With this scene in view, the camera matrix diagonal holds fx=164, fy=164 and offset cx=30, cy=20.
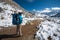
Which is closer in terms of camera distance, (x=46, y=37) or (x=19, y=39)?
(x=46, y=37)

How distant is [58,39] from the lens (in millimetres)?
5074

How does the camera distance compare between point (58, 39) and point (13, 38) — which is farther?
point (13, 38)

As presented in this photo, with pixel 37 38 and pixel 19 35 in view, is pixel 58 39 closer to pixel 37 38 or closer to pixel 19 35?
pixel 37 38

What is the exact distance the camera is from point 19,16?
602 cm

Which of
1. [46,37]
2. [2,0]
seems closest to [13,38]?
[46,37]

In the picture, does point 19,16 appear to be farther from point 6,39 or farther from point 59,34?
point 59,34

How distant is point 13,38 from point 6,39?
26 centimetres

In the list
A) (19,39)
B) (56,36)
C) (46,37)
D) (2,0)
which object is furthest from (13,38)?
(2,0)

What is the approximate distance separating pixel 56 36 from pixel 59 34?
5.3 inches

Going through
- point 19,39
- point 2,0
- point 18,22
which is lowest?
point 19,39

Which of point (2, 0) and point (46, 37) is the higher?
point (2, 0)

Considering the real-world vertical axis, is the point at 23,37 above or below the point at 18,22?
below

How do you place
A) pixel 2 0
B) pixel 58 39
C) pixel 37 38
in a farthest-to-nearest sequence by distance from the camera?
pixel 2 0
pixel 37 38
pixel 58 39

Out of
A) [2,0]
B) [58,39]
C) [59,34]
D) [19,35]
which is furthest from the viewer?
[2,0]
